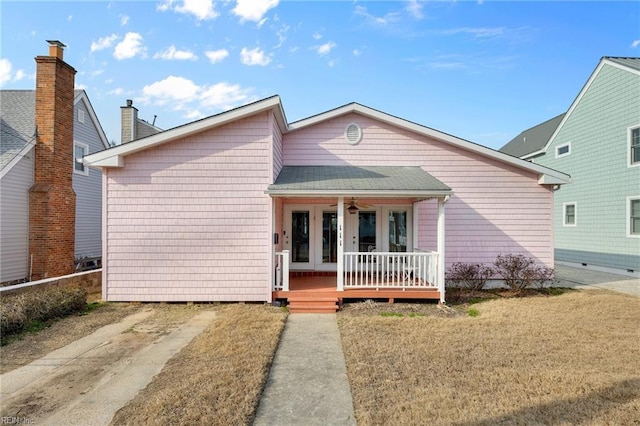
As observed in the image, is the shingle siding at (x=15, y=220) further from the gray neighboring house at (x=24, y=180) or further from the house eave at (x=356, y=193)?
the house eave at (x=356, y=193)

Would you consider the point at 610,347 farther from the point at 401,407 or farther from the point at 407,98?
the point at 407,98

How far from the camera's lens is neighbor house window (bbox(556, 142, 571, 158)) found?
53.8 feet

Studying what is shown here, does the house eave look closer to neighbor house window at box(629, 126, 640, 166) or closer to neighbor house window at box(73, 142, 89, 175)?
neighbor house window at box(629, 126, 640, 166)

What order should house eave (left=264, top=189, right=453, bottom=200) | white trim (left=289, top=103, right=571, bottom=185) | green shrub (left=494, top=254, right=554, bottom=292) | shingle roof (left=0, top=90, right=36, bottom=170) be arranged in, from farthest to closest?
shingle roof (left=0, top=90, right=36, bottom=170) < white trim (left=289, top=103, right=571, bottom=185) < green shrub (left=494, top=254, right=554, bottom=292) < house eave (left=264, top=189, right=453, bottom=200)

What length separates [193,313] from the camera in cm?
781

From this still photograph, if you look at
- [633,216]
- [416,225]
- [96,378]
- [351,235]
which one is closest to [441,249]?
[416,225]

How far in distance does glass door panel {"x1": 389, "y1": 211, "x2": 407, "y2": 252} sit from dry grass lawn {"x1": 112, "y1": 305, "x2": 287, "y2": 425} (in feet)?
18.0

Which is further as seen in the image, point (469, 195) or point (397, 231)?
point (397, 231)

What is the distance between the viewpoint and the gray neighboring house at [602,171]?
42.4 feet

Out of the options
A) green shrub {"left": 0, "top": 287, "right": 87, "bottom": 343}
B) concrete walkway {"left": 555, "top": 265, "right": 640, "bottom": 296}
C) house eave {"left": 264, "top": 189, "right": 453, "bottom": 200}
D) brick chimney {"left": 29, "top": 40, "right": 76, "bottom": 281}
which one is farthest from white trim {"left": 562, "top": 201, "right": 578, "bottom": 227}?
brick chimney {"left": 29, "top": 40, "right": 76, "bottom": 281}

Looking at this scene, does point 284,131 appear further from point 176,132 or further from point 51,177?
point 51,177

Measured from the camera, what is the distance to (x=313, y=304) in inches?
316

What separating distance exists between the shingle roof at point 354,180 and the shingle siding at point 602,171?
30.8 feet

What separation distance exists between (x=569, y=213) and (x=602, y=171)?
9.53ft
